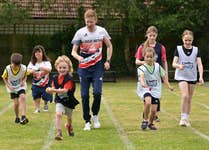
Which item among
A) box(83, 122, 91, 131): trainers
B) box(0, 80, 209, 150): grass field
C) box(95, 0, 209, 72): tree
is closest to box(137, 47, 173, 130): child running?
box(0, 80, 209, 150): grass field

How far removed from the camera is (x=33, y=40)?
3472 cm

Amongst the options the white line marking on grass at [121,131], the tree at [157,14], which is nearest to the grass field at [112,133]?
the white line marking on grass at [121,131]

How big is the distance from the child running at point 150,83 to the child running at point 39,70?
386 cm

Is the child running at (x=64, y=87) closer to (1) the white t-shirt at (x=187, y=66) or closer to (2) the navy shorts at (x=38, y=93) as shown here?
(1) the white t-shirt at (x=187, y=66)

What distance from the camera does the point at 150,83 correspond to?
10.4 metres

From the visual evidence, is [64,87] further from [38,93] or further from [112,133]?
[38,93]

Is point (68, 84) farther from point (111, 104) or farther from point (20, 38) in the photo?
point (20, 38)

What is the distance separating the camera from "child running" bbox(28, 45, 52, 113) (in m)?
13.6

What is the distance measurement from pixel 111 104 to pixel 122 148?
26.5 ft

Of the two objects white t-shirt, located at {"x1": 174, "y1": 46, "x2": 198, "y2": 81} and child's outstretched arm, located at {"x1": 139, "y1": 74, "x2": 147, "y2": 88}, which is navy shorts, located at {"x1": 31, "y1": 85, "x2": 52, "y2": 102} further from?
child's outstretched arm, located at {"x1": 139, "y1": 74, "x2": 147, "y2": 88}

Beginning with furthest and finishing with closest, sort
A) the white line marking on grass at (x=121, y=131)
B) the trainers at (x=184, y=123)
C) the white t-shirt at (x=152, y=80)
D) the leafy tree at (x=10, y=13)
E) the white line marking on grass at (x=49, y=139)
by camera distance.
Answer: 1. the leafy tree at (x=10, y=13)
2. the trainers at (x=184, y=123)
3. the white t-shirt at (x=152, y=80)
4. the white line marking on grass at (x=121, y=131)
5. the white line marking on grass at (x=49, y=139)

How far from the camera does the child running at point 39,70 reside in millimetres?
13617

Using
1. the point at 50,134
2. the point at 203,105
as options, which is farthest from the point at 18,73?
the point at 203,105

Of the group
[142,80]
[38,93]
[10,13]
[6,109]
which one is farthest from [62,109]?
[10,13]
